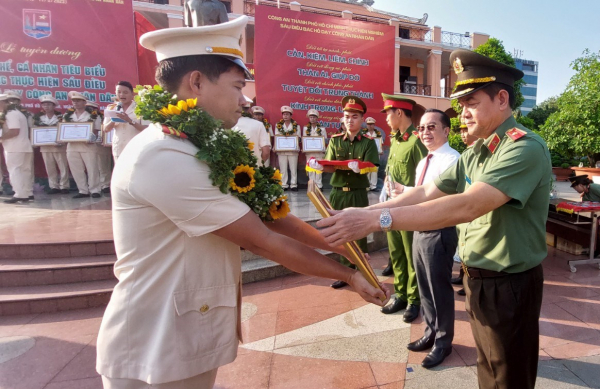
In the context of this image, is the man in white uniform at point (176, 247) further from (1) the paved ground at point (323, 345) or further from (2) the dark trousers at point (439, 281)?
(2) the dark trousers at point (439, 281)

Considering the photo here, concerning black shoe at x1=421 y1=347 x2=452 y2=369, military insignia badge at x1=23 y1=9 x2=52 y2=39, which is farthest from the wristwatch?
military insignia badge at x1=23 y1=9 x2=52 y2=39

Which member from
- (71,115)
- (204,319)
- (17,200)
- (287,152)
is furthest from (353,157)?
(17,200)

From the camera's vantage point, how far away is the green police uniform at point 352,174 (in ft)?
15.3

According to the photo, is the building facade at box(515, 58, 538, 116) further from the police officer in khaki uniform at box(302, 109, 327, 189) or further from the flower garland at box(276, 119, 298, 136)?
the flower garland at box(276, 119, 298, 136)

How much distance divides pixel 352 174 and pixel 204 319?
11.7 feet

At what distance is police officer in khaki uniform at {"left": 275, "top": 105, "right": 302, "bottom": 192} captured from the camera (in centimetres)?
1018

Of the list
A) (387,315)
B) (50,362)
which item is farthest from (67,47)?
(387,315)

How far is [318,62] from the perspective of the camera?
1088cm

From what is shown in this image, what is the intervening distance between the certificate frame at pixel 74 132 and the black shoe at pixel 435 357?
8412mm

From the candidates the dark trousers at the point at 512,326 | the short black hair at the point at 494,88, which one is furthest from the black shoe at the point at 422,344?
the short black hair at the point at 494,88

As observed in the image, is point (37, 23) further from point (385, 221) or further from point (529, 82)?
point (529, 82)

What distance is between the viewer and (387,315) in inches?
147

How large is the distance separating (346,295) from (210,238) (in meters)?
3.20

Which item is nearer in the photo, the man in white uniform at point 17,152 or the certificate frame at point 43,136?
the man in white uniform at point 17,152
